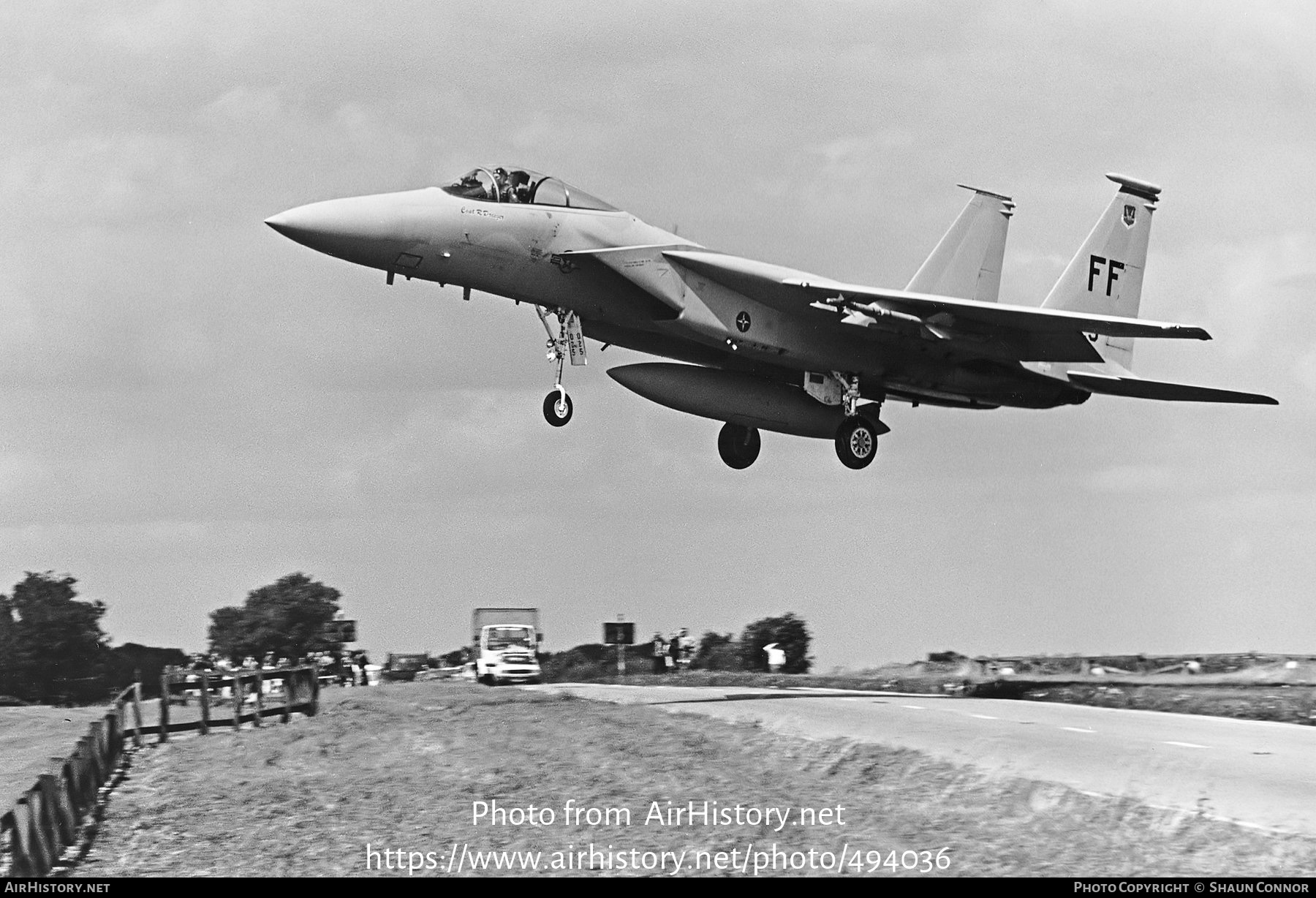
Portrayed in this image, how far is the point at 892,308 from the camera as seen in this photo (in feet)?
76.5

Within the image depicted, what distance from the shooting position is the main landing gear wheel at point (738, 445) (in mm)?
26625

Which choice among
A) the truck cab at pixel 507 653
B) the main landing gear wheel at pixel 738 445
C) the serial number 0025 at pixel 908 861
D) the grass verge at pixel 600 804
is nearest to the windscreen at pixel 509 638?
the truck cab at pixel 507 653

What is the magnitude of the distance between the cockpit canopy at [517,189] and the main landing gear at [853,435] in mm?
5093

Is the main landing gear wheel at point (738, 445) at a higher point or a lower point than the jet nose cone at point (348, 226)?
lower

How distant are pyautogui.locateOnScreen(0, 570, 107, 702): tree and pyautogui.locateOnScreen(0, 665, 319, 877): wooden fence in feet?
82.5

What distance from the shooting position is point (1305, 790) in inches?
555

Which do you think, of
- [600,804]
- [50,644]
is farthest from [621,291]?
[50,644]

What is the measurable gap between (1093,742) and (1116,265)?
13.9 meters

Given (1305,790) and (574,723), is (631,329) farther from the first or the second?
(1305,790)

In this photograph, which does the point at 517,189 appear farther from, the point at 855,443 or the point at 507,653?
the point at 507,653

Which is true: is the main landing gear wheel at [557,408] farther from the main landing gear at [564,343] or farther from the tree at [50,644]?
the tree at [50,644]

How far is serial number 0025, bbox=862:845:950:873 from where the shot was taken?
12.5 metres
